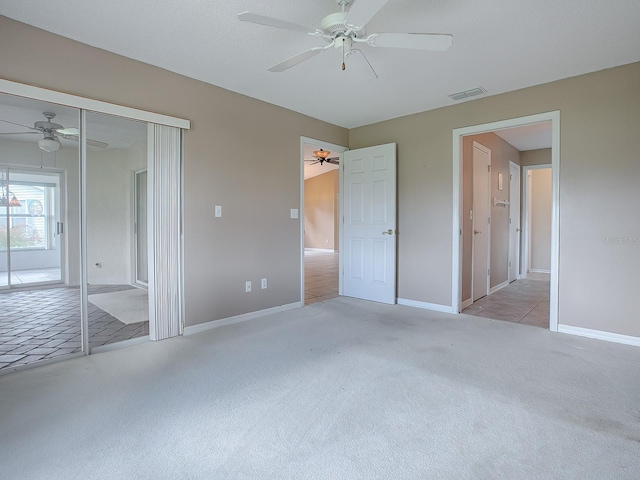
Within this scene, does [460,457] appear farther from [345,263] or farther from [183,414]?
[345,263]

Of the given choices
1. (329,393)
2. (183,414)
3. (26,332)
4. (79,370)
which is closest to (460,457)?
(329,393)

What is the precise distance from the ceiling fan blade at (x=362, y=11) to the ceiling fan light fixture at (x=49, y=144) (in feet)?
7.85

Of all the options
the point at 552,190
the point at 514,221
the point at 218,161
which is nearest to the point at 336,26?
the point at 218,161

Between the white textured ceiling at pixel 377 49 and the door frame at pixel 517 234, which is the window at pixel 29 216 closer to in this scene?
the white textured ceiling at pixel 377 49

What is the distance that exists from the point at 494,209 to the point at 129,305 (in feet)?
16.9

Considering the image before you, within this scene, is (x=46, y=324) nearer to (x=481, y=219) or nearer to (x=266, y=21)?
(x=266, y=21)

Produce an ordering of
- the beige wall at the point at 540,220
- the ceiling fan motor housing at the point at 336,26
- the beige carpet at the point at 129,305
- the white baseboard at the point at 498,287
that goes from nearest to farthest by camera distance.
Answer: the ceiling fan motor housing at the point at 336,26 → the beige carpet at the point at 129,305 → the white baseboard at the point at 498,287 → the beige wall at the point at 540,220

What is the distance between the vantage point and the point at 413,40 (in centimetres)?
208

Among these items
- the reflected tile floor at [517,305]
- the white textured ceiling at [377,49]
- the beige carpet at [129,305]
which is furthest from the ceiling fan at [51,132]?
the reflected tile floor at [517,305]

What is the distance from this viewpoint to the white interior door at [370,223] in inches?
178

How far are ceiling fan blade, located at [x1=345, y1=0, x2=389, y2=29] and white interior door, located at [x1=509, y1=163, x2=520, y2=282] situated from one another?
5.20m

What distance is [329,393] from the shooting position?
2.16m

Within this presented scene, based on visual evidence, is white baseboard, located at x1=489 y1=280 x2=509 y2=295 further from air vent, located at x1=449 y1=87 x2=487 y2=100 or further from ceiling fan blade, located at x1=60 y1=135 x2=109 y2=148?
ceiling fan blade, located at x1=60 y1=135 x2=109 y2=148

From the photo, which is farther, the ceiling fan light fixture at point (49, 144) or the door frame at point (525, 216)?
the door frame at point (525, 216)
